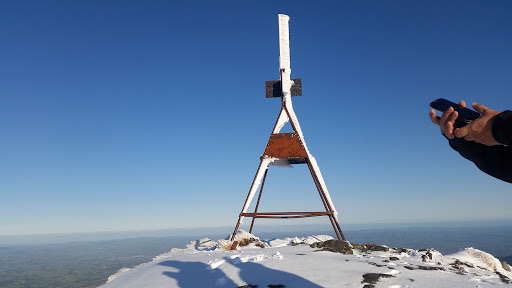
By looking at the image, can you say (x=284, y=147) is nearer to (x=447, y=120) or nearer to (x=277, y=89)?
(x=277, y=89)

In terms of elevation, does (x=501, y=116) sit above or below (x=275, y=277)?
above

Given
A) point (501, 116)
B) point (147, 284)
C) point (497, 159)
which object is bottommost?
point (147, 284)

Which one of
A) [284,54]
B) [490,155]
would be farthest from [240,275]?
[284,54]

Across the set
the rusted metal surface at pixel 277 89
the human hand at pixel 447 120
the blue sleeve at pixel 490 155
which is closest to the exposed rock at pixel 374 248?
the rusted metal surface at pixel 277 89

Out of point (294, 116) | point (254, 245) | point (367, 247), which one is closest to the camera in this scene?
point (367, 247)

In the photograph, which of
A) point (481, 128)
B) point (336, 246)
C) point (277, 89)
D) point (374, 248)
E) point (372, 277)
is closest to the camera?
point (481, 128)

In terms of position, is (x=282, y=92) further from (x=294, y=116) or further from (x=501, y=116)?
(x=501, y=116)

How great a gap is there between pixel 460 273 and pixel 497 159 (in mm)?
7279

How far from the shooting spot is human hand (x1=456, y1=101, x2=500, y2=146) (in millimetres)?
2146

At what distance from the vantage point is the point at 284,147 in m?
13.6

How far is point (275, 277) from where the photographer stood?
7.59 m

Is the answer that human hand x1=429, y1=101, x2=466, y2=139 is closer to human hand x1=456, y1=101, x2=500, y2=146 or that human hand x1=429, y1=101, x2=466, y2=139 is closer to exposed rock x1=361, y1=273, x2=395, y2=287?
human hand x1=456, y1=101, x2=500, y2=146

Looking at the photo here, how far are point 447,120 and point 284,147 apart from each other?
11.3 metres

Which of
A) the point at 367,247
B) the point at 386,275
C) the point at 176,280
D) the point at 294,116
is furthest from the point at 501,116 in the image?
the point at 294,116
